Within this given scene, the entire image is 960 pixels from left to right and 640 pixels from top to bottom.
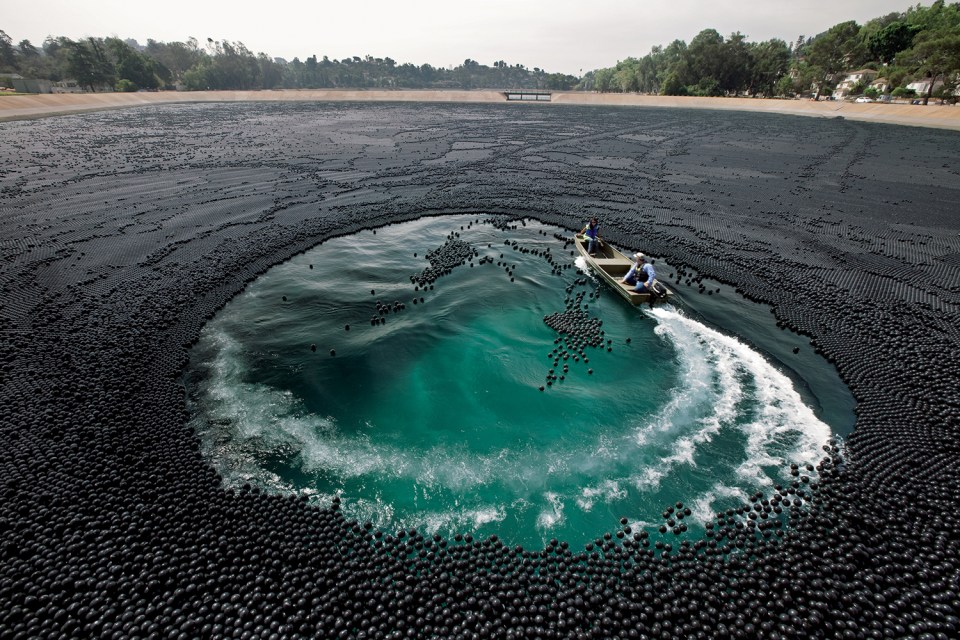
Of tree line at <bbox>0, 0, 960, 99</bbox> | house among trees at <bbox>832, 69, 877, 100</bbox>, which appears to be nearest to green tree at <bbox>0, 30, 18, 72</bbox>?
tree line at <bbox>0, 0, 960, 99</bbox>

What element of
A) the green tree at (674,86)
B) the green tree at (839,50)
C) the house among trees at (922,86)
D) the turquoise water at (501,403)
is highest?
the green tree at (839,50)

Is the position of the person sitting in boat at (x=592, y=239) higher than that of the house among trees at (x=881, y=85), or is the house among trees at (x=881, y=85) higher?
the house among trees at (x=881, y=85)

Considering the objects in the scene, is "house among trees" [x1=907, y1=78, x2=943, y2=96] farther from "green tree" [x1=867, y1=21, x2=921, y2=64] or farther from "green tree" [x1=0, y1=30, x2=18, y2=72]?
"green tree" [x1=0, y1=30, x2=18, y2=72]

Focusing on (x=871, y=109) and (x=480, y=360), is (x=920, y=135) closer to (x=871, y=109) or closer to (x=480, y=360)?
(x=871, y=109)

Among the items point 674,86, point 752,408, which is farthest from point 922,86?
point 752,408

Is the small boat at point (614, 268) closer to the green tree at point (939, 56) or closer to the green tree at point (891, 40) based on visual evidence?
the green tree at point (939, 56)

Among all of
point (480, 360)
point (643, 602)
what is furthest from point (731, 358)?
point (643, 602)

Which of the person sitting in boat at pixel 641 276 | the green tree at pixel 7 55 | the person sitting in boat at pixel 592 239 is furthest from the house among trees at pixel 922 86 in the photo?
the green tree at pixel 7 55

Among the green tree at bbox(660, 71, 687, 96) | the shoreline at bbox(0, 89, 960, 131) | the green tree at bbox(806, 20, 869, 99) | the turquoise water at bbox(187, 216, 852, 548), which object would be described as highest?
the green tree at bbox(806, 20, 869, 99)
